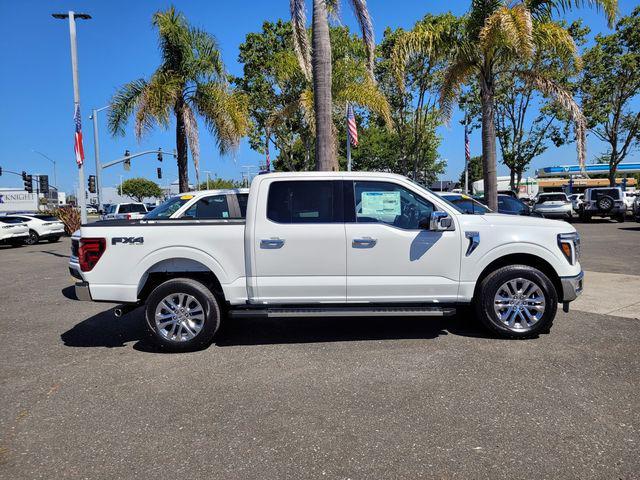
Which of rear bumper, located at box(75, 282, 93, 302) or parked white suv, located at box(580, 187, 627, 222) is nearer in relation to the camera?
rear bumper, located at box(75, 282, 93, 302)

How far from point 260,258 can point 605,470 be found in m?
3.53

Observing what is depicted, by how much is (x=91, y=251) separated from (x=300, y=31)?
7823 mm

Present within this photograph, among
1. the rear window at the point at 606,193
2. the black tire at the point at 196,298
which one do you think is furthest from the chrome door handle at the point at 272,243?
the rear window at the point at 606,193

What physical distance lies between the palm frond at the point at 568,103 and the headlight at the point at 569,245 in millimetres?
7381

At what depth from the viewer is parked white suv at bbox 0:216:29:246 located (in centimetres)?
1991

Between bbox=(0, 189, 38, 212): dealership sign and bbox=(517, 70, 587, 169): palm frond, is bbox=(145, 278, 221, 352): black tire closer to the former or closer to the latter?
bbox=(517, 70, 587, 169): palm frond

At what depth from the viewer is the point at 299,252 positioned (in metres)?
5.21

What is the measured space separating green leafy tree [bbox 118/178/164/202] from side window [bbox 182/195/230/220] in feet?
324

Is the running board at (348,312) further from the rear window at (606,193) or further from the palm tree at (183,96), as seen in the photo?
the rear window at (606,193)

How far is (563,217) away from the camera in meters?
25.8

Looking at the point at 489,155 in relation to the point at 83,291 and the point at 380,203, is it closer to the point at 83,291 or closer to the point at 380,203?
the point at 380,203

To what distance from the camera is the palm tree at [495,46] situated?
10.7 m

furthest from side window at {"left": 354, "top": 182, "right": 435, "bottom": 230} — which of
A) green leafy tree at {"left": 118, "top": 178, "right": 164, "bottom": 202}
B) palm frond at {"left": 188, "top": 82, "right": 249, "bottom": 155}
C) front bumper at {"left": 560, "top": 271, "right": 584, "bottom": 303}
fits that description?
green leafy tree at {"left": 118, "top": 178, "right": 164, "bottom": 202}

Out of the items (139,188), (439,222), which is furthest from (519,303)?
(139,188)
